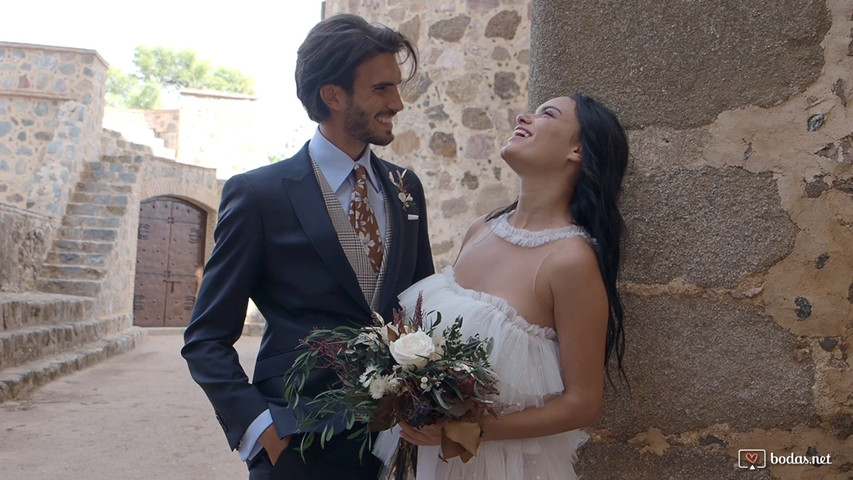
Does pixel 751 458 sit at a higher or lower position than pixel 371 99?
lower

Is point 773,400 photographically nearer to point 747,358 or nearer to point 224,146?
point 747,358

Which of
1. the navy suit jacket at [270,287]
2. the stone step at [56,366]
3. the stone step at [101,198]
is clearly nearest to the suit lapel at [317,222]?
the navy suit jacket at [270,287]

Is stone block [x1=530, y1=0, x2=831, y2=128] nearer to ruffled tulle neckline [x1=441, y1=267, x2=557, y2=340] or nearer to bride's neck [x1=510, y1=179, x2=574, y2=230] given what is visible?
bride's neck [x1=510, y1=179, x2=574, y2=230]

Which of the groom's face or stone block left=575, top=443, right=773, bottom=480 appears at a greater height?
the groom's face

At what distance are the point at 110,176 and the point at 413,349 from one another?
12.7 meters

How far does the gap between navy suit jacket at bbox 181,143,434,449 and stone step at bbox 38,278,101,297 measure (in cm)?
960

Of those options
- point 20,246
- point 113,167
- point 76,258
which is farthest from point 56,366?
point 113,167

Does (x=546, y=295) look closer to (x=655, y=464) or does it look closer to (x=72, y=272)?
(x=655, y=464)

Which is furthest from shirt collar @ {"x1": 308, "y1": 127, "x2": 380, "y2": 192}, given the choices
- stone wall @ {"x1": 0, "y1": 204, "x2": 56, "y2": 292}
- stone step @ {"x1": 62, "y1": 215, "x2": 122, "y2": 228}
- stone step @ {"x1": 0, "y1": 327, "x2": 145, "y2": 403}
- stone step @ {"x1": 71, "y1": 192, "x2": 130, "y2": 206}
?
stone step @ {"x1": 71, "y1": 192, "x2": 130, "y2": 206}

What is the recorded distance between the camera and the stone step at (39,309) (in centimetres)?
741

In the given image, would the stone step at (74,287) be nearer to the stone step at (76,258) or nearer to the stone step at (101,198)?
the stone step at (76,258)

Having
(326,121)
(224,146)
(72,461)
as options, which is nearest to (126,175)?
(224,146)

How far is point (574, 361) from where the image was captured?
5.30 feet

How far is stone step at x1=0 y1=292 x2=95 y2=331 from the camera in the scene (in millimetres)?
7412
